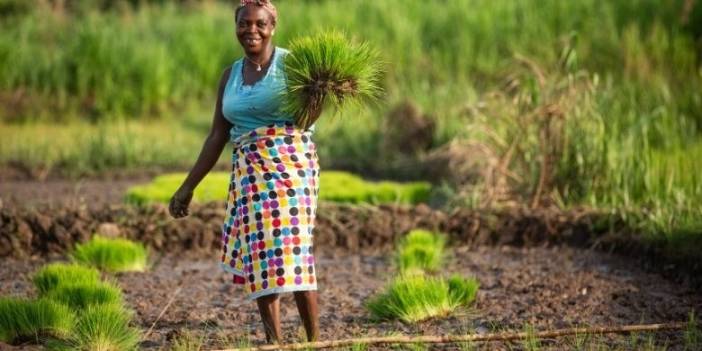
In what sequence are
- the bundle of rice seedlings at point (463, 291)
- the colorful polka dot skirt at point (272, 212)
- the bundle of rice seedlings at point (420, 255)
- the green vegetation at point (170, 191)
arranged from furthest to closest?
the green vegetation at point (170, 191)
the bundle of rice seedlings at point (420, 255)
the bundle of rice seedlings at point (463, 291)
the colorful polka dot skirt at point (272, 212)

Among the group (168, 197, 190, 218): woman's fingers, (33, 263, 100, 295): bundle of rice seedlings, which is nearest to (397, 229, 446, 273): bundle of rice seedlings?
(33, 263, 100, 295): bundle of rice seedlings

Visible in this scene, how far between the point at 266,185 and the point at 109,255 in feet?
8.02

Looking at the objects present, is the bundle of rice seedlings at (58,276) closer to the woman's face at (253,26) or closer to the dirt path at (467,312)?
the dirt path at (467,312)

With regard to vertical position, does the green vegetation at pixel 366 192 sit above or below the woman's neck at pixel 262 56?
below

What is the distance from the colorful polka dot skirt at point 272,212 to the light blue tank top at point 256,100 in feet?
0.12

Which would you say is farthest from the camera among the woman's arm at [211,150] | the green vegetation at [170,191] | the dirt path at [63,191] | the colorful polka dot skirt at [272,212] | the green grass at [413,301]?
the dirt path at [63,191]

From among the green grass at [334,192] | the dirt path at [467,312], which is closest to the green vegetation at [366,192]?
the green grass at [334,192]

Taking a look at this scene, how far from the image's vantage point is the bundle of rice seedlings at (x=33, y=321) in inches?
186

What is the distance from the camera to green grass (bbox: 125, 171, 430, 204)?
823 centimetres

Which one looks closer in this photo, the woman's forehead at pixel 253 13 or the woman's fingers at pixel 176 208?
the woman's forehead at pixel 253 13

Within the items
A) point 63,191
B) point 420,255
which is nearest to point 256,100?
point 420,255

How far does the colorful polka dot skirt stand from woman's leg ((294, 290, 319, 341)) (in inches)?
1.8

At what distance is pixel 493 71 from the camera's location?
43.4 ft

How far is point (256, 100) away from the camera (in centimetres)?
440
